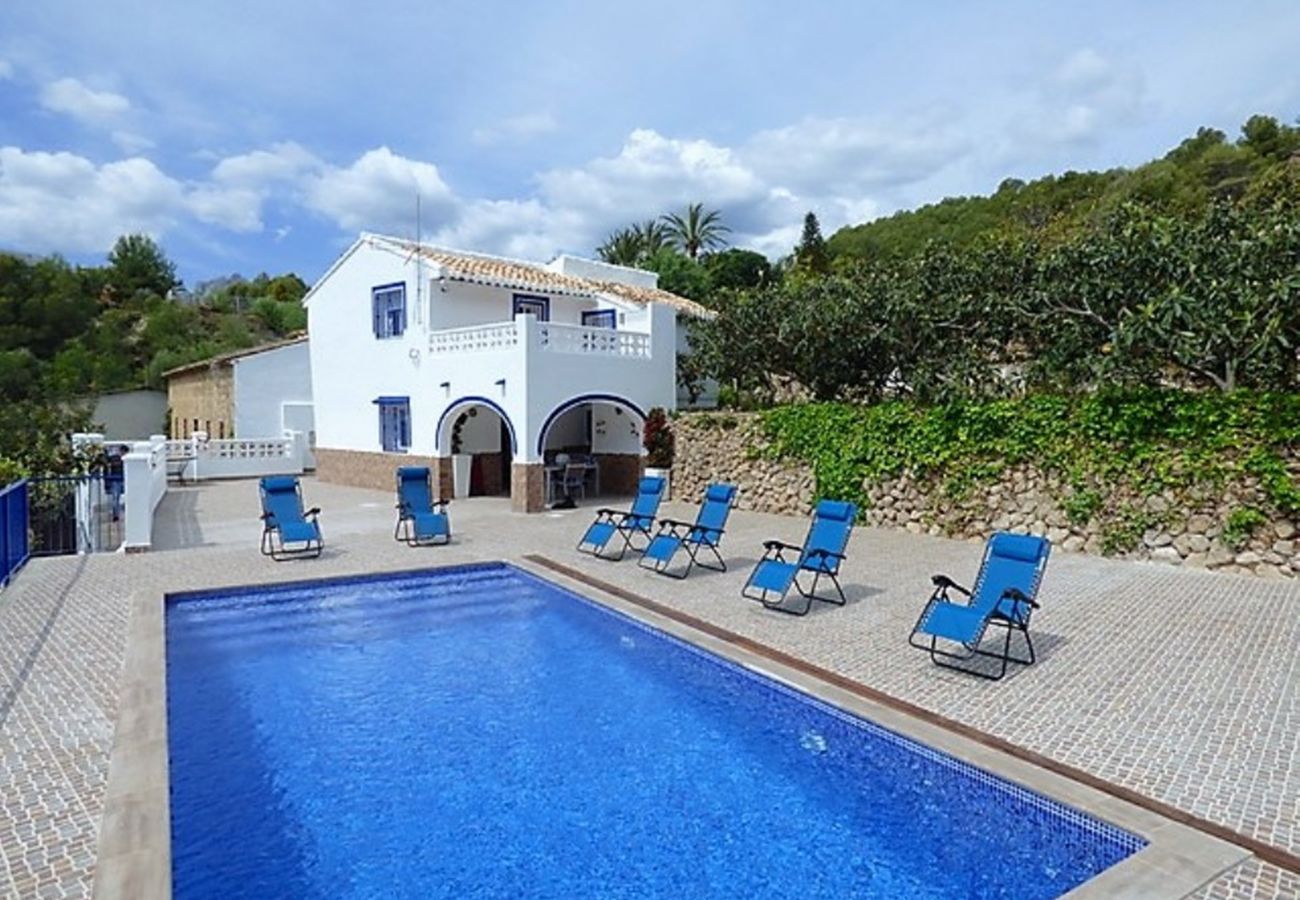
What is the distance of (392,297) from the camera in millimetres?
24078

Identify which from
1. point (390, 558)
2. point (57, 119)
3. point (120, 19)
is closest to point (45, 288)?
point (57, 119)

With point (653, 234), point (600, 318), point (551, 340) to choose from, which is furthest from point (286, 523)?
point (653, 234)

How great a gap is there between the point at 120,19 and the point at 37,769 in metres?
13.2

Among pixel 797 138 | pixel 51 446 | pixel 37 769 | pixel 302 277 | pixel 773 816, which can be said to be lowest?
pixel 773 816

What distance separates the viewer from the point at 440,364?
21938 millimetres

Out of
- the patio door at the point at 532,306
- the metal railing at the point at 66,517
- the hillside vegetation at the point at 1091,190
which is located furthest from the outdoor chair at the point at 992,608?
the hillside vegetation at the point at 1091,190

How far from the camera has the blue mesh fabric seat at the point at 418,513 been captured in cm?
1505

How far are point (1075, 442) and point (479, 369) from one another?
45.7 ft

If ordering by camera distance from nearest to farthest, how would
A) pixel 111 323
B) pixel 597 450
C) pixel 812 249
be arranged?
pixel 597 450, pixel 111 323, pixel 812 249

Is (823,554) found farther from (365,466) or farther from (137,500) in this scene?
(365,466)

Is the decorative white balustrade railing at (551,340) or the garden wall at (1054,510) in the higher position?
the decorative white balustrade railing at (551,340)

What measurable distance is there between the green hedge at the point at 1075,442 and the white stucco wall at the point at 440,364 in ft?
17.9

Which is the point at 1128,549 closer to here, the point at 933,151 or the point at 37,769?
the point at 37,769

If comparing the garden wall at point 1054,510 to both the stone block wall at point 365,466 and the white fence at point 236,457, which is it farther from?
the white fence at point 236,457
